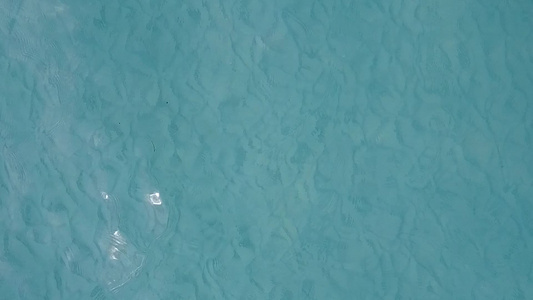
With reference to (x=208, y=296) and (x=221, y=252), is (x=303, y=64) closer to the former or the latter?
(x=221, y=252)

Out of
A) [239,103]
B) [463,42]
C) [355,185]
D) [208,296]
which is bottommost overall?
[208,296]

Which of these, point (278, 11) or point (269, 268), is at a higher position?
point (278, 11)

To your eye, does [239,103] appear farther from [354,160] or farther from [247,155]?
[354,160]

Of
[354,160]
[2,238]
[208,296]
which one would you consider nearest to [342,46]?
[354,160]

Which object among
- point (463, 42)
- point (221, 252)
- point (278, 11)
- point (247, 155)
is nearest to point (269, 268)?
point (221, 252)

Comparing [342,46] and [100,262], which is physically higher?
[342,46]

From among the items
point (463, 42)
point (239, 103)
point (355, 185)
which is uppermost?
point (463, 42)
